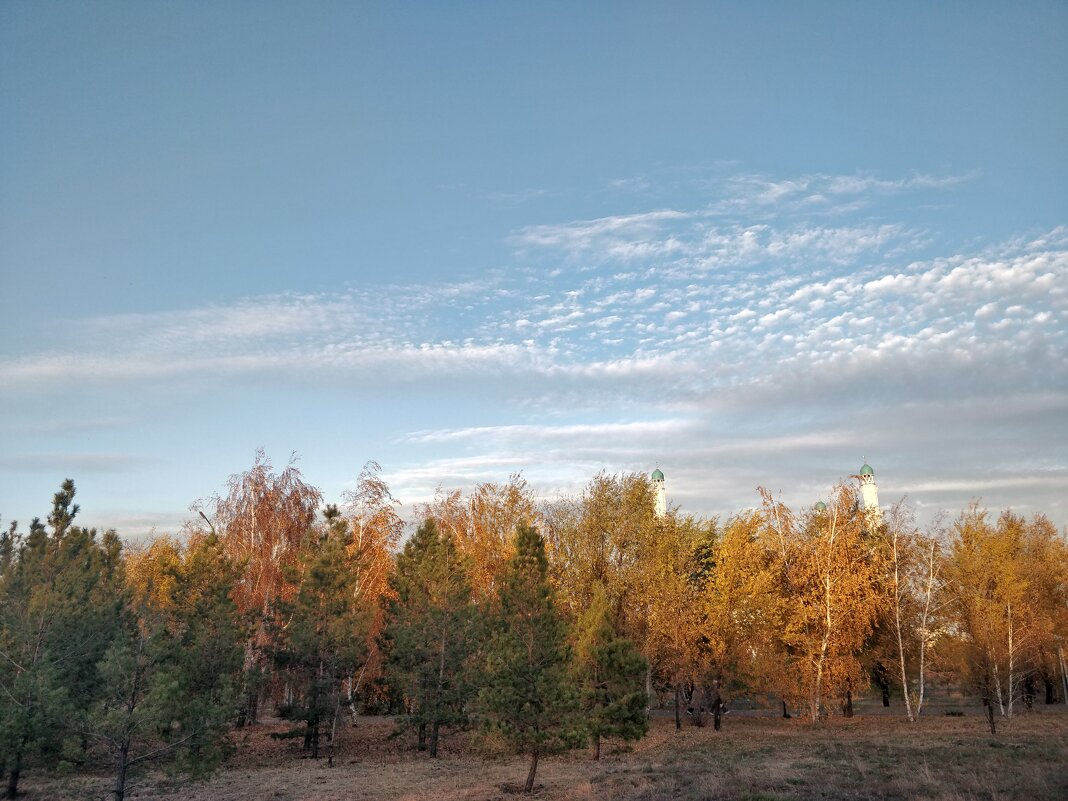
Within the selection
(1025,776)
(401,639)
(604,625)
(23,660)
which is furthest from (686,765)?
(23,660)

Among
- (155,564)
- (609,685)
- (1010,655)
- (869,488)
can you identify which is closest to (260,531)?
(155,564)

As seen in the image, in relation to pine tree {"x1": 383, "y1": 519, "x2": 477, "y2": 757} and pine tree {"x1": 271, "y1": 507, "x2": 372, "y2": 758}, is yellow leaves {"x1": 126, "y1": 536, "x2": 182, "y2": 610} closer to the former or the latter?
pine tree {"x1": 271, "y1": 507, "x2": 372, "y2": 758}

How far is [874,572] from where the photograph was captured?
4006 cm

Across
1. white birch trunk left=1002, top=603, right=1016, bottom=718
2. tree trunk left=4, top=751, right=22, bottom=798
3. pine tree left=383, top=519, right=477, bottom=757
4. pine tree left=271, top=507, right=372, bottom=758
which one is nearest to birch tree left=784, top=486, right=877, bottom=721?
white birch trunk left=1002, top=603, right=1016, bottom=718

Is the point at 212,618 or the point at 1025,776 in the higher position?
the point at 212,618

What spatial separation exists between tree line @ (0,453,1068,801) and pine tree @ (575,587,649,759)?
0.08 m

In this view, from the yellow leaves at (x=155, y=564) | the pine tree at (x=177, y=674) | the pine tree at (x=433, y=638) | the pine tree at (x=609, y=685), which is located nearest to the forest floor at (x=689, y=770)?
the pine tree at (x=609, y=685)

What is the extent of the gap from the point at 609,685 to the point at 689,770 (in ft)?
14.9

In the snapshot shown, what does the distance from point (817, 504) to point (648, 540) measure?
33.9 ft

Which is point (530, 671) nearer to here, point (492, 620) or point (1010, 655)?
point (492, 620)

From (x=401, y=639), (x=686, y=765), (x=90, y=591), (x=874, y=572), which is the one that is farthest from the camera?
(x=874, y=572)

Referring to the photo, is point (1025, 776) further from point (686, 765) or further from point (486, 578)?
point (486, 578)

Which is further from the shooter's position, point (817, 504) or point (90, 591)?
point (817, 504)

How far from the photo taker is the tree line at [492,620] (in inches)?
845
